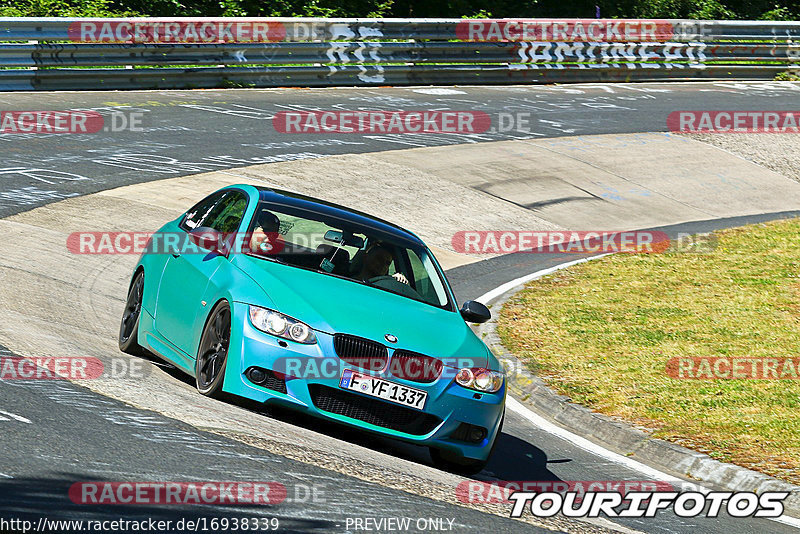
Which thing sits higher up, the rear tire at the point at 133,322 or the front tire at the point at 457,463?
the rear tire at the point at 133,322

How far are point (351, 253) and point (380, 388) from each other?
171 cm

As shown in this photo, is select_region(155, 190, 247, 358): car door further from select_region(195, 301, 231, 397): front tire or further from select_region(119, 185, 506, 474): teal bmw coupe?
select_region(195, 301, 231, 397): front tire

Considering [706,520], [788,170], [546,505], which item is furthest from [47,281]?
[788,170]

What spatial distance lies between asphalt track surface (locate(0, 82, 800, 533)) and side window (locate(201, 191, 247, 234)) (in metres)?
1.81

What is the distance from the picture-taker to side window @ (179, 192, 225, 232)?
373 inches

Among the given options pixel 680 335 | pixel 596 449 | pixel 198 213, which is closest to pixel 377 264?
pixel 198 213

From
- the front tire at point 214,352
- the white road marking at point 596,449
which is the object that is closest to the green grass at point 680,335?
the white road marking at point 596,449

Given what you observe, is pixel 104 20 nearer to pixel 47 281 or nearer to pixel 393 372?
pixel 47 281

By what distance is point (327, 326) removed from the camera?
7324mm

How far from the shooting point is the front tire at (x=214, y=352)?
24.7 ft
